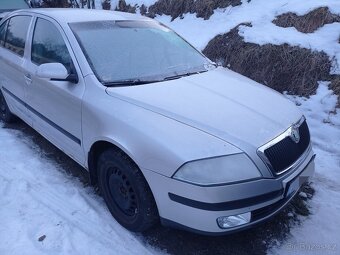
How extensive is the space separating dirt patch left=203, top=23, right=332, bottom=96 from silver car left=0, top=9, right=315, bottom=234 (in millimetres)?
2231

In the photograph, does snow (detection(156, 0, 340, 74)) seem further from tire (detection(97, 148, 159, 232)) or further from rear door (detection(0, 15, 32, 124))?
tire (detection(97, 148, 159, 232))

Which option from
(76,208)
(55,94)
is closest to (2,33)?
(55,94)

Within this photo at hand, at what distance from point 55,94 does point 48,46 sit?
0.56m

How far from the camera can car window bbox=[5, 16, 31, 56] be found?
13.1 ft

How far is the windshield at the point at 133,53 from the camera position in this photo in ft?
9.98

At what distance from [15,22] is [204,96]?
283 centimetres

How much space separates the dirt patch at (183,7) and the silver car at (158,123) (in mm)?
4227

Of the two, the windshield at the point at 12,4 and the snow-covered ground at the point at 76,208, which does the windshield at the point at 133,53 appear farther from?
the windshield at the point at 12,4

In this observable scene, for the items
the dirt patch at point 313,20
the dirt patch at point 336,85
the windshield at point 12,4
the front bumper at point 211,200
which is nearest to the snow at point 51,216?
the front bumper at point 211,200

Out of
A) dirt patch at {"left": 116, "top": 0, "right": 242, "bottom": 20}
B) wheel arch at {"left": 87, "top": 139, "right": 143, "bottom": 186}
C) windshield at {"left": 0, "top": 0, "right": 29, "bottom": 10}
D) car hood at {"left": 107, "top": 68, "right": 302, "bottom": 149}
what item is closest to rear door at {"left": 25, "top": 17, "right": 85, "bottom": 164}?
wheel arch at {"left": 87, "top": 139, "right": 143, "bottom": 186}

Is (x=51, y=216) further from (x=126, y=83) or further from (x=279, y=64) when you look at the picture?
(x=279, y=64)

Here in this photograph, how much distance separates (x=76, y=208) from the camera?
3.13 meters

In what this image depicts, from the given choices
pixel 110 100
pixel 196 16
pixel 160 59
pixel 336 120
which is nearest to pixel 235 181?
pixel 110 100

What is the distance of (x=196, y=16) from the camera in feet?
26.1
